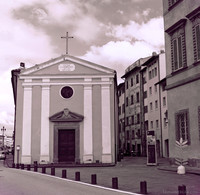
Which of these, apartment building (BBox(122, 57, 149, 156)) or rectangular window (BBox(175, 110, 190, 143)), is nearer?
rectangular window (BBox(175, 110, 190, 143))

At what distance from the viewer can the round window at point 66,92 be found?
29391 mm

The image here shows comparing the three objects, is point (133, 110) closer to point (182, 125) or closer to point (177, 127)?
point (177, 127)

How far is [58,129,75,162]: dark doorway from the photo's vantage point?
28500 millimetres

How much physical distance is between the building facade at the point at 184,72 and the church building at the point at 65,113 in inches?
361

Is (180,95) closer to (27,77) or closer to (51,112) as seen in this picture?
(51,112)

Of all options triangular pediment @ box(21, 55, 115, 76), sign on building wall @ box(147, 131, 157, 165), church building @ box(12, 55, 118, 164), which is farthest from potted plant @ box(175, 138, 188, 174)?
triangular pediment @ box(21, 55, 115, 76)

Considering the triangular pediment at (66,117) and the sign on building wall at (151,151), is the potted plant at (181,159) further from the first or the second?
the triangular pediment at (66,117)

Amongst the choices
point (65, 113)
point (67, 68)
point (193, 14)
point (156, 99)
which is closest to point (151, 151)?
point (65, 113)

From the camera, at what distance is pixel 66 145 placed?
28.8 m

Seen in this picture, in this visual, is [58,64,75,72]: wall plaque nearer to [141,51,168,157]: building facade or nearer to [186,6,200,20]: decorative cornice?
[186,6,200,20]: decorative cornice

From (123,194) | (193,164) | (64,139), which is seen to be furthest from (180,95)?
(64,139)

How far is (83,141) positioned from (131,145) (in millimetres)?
29074

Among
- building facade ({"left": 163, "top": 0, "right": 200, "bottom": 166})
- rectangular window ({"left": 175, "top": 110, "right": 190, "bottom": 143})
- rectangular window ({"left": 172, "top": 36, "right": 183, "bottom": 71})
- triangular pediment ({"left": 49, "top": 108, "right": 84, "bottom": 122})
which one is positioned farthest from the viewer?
triangular pediment ({"left": 49, "top": 108, "right": 84, "bottom": 122})

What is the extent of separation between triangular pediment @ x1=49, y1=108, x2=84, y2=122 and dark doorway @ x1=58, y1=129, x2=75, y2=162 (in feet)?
3.31
